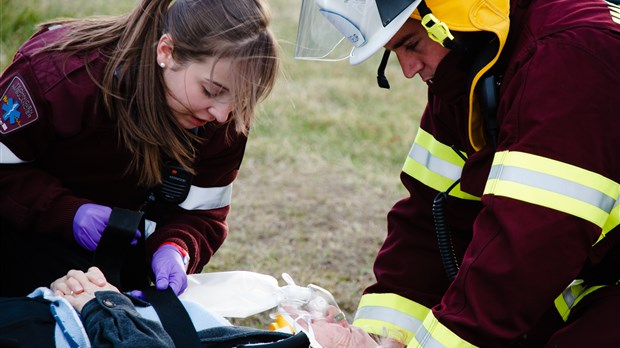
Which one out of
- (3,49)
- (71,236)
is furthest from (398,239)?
(3,49)

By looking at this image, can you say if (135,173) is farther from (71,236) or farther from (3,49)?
(3,49)

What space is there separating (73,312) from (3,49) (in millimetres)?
4288

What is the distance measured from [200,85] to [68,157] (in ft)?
2.09

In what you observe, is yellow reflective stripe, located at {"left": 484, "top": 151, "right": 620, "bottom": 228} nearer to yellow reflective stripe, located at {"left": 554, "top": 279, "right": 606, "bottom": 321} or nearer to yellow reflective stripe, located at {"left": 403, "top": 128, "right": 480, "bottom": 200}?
yellow reflective stripe, located at {"left": 554, "top": 279, "right": 606, "bottom": 321}

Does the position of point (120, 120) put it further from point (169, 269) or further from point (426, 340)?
point (426, 340)

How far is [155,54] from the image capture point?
3.12 meters

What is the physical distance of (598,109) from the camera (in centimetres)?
246

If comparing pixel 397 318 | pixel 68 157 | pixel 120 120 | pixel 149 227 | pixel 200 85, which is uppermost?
pixel 200 85

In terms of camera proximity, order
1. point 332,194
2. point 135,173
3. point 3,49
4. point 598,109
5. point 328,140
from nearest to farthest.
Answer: point 598,109, point 135,173, point 332,194, point 3,49, point 328,140

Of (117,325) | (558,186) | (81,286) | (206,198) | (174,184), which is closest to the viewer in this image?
(558,186)

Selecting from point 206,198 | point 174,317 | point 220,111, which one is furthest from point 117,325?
point 206,198

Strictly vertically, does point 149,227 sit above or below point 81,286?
below

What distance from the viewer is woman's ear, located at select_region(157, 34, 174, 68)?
10.1 feet

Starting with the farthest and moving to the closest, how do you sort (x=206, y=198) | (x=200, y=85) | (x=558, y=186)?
(x=206, y=198) < (x=200, y=85) < (x=558, y=186)
